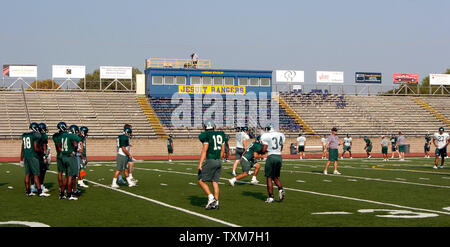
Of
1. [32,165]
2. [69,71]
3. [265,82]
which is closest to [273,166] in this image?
[32,165]

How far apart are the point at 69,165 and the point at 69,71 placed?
A: 42156mm

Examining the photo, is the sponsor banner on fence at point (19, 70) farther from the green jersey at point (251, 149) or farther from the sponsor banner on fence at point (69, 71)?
A: the green jersey at point (251, 149)

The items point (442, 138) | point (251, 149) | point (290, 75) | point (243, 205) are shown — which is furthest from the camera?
point (290, 75)

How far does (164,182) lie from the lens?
60.5ft

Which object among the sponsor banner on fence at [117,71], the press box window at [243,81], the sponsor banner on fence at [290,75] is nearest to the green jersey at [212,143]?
the press box window at [243,81]

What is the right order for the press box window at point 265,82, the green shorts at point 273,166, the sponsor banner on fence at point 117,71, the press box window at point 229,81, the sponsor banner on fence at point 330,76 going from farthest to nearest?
the sponsor banner on fence at point 330,76 < the sponsor banner on fence at point 117,71 < the press box window at point 265,82 < the press box window at point 229,81 < the green shorts at point 273,166

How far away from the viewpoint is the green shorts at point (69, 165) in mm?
13773

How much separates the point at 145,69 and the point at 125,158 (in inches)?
1462

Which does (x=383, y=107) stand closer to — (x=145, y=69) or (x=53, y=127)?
(x=145, y=69)

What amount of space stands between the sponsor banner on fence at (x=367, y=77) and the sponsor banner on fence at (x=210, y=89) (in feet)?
49.0

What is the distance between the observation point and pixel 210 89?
173 ft

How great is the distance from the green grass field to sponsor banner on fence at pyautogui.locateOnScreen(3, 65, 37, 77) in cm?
3718

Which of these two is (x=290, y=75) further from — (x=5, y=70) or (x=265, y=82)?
(x=5, y=70)
